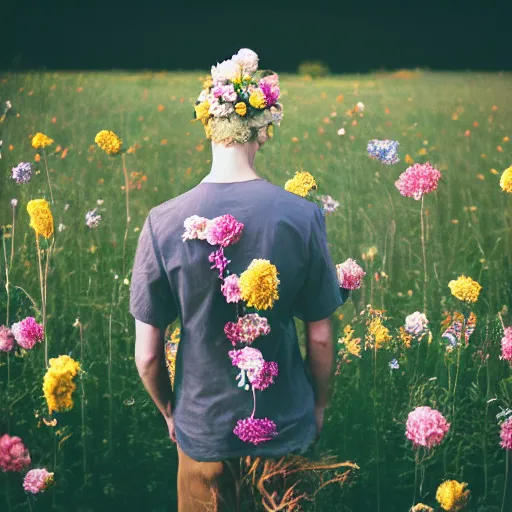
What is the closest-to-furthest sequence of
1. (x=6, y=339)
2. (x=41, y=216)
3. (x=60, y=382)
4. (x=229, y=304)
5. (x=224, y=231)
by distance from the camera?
(x=224, y=231) → (x=229, y=304) → (x=60, y=382) → (x=41, y=216) → (x=6, y=339)

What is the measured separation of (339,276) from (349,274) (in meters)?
0.05

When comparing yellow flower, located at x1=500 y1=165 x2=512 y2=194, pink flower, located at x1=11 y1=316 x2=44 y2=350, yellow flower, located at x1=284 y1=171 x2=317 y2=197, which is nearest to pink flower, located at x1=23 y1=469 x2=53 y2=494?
pink flower, located at x1=11 y1=316 x2=44 y2=350

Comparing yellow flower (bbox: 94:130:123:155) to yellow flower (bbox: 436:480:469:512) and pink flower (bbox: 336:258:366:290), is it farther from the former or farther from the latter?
yellow flower (bbox: 436:480:469:512)

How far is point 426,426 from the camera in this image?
3391mm

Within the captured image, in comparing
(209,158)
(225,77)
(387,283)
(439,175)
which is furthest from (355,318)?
(225,77)

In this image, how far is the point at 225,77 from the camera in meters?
2.76

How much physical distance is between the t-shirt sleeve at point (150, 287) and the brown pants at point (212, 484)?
543 millimetres

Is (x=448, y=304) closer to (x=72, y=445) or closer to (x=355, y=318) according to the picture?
(x=355, y=318)

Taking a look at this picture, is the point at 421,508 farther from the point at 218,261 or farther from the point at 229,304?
the point at 218,261

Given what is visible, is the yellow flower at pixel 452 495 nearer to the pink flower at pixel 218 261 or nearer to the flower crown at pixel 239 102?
the pink flower at pixel 218 261

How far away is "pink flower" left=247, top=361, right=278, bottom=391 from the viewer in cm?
257

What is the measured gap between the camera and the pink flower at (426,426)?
3.39 meters

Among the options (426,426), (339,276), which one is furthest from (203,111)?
(426,426)

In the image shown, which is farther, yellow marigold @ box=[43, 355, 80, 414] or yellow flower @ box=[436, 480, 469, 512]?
yellow flower @ box=[436, 480, 469, 512]
